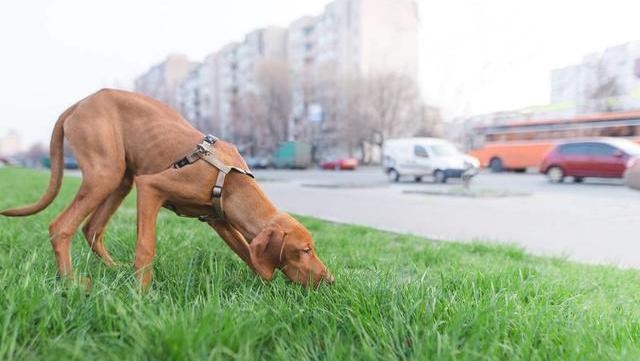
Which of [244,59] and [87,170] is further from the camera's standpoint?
[244,59]

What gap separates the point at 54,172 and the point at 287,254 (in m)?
1.73

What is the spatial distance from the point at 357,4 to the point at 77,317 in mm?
67242

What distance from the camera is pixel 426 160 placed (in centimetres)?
2069

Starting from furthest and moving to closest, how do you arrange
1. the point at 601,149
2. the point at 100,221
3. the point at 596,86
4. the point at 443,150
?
the point at 596,86
the point at 443,150
the point at 601,149
the point at 100,221

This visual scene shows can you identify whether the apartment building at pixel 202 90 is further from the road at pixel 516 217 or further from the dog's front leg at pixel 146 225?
the dog's front leg at pixel 146 225

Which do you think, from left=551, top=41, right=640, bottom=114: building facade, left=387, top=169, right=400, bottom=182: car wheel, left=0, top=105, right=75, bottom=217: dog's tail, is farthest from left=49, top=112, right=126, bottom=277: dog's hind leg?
left=551, top=41, right=640, bottom=114: building facade

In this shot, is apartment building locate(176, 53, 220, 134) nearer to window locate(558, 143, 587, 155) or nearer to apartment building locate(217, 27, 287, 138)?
apartment building locate(217, 27, 287, 138)

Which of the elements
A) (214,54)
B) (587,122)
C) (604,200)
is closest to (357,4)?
(214,54)

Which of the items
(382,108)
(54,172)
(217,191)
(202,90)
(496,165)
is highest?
(202,90)

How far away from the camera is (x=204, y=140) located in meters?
2.95

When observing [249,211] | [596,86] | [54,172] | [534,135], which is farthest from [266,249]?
[596,86]

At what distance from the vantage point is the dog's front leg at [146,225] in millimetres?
2663

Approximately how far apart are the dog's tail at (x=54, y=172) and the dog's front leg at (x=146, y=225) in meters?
0.82

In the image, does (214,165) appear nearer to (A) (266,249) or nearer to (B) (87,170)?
(A) (266,249)
